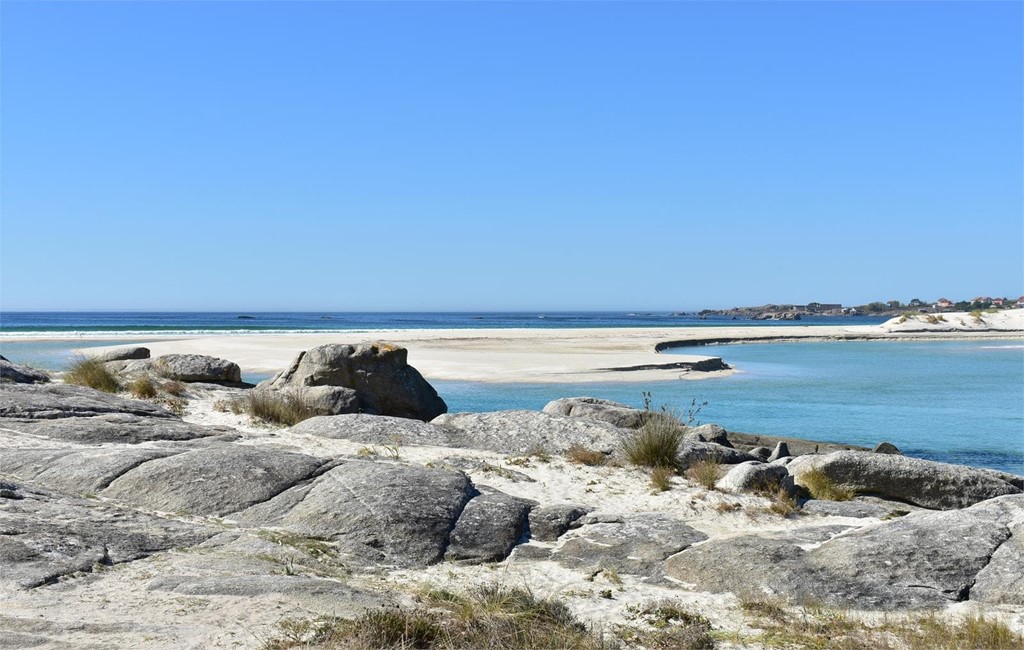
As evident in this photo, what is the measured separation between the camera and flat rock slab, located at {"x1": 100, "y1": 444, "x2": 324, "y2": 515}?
979 centimetres

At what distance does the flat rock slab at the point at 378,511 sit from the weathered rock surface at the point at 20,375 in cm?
999

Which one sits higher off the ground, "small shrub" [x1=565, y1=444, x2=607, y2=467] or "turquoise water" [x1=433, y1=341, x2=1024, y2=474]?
"small shrub" [x1=565, y1=444, x2=607, y2=467]

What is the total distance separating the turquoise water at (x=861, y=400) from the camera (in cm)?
1984

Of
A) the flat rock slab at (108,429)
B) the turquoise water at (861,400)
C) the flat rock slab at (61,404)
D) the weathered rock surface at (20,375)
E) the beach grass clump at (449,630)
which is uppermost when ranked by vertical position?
the weathered rock surface at (20,375)

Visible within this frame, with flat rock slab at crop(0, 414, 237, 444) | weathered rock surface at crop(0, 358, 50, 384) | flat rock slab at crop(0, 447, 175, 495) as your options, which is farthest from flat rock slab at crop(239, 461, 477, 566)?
weathered rock surface at crop(0, 358, 50, 384)

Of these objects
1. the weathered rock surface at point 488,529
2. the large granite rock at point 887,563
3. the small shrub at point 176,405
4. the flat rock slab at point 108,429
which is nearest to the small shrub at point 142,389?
the small shrub at point 176,405

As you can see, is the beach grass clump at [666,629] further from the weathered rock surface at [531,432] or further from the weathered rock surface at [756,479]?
the weathered rock surface at [531,432]

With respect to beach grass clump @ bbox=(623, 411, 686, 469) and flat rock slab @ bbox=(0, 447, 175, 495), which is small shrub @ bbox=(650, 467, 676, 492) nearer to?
beach grass clump @ bbox=(623, 411, 686, 469)

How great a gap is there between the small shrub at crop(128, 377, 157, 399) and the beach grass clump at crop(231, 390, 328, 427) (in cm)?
204

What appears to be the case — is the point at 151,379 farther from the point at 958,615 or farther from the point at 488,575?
the point at 958,615

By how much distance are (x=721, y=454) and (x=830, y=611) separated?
6700mm

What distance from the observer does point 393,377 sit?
2000 cm

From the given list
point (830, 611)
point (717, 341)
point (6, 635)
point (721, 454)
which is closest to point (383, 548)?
point (6, 635)

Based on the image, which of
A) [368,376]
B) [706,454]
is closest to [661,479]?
[706,454]
